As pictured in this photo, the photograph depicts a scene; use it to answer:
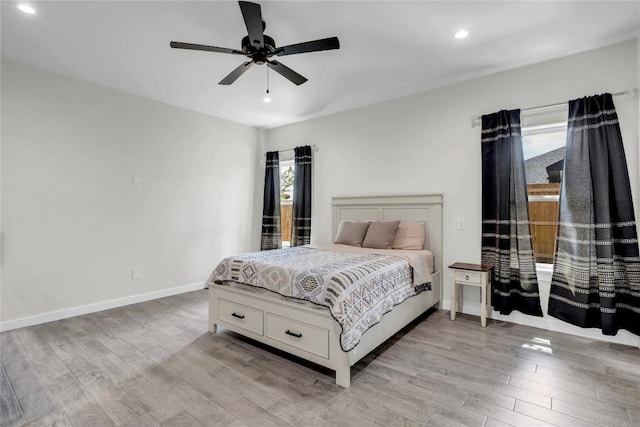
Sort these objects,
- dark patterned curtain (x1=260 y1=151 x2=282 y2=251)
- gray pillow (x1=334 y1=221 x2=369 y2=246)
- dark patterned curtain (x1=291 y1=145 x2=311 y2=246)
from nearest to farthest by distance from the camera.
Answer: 1. gray pillow (x1=334 y1=221 x2=369 y2=246)
2. dark patterned curtain (x1=291 y1=145 x2=311 y2=246)
3. dark patterned curtain (x1=260 y1=151 x2=282 y2=251)

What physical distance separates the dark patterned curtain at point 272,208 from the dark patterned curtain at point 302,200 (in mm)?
409

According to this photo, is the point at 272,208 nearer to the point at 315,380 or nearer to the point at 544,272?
the point at 315,380

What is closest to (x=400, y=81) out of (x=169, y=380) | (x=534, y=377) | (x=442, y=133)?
(x=442, y=133)

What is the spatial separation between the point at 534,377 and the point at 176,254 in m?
4.27

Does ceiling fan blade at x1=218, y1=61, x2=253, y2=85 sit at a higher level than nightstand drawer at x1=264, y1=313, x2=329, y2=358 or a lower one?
higher

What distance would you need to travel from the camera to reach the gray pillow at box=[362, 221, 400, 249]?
3.57 m

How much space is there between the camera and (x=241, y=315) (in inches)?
106

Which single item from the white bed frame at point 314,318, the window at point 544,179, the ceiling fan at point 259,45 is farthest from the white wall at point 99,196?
the window at point 544,179

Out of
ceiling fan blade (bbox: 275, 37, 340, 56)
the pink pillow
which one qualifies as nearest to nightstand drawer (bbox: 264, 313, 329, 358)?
the pink pillow

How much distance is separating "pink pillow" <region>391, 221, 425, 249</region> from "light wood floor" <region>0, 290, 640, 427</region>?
3.06 ft

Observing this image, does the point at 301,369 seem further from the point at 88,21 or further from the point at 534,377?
the point at 88,21

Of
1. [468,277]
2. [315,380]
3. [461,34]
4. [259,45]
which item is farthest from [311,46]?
[468,277]

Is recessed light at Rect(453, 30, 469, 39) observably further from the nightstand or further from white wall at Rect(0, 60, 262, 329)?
white wall at Rect(0, 60, 262, 329)

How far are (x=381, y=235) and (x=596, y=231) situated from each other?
1937mm
